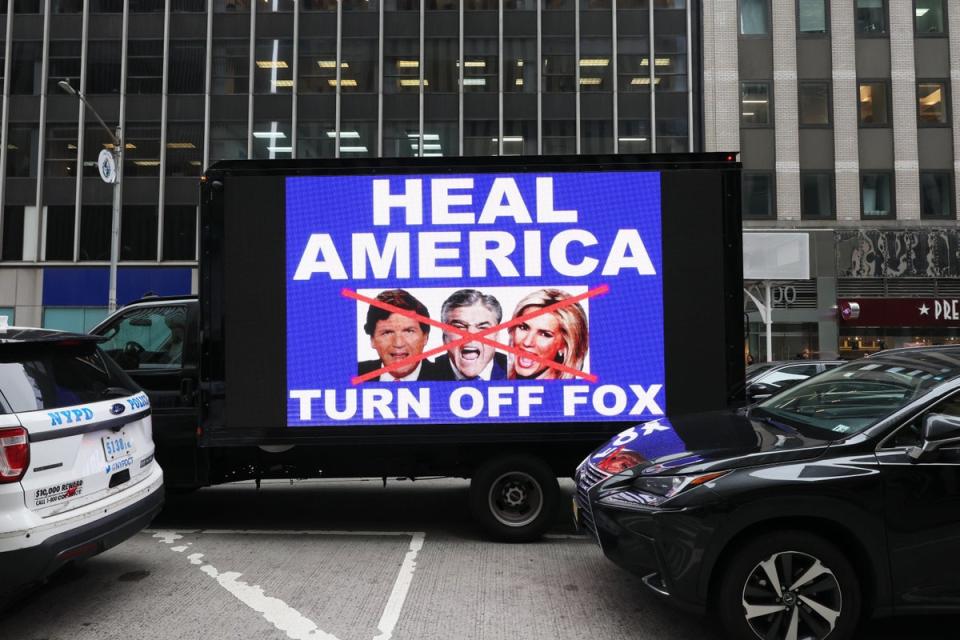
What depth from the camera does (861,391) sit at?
4.09 metres

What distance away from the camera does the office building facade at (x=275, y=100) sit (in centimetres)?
2747

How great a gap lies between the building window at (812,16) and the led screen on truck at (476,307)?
1039 inches

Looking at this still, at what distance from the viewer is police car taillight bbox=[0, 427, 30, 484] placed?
3.38 m

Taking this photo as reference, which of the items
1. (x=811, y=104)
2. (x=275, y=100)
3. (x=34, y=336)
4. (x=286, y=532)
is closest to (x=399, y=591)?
(x=286, y=532)

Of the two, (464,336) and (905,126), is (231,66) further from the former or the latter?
(905,126)

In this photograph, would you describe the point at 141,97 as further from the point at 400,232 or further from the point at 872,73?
the point at 872,73

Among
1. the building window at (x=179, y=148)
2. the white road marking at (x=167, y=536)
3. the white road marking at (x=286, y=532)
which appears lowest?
the white road marking at (x=286, y=532)

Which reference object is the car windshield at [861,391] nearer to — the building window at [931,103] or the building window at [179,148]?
the building window at [931,103]

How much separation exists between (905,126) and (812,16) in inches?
231

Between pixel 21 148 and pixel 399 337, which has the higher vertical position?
pixel 21 148

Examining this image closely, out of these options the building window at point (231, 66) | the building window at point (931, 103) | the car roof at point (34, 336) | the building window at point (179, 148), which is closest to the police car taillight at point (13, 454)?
the car roof at point (34, 336)

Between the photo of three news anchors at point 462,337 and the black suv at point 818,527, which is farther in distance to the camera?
the photo of three news anchors at point 462,337

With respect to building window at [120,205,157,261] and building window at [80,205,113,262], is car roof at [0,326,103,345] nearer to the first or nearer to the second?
building window at [120,205,157,261]

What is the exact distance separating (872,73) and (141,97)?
1211 inches
